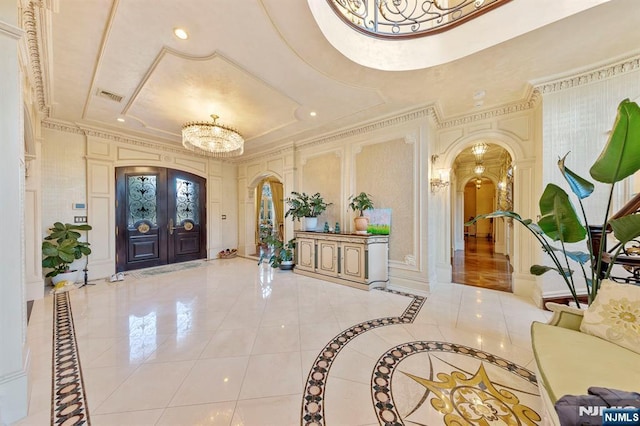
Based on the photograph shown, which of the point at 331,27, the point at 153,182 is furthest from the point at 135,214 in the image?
the point at 331,27

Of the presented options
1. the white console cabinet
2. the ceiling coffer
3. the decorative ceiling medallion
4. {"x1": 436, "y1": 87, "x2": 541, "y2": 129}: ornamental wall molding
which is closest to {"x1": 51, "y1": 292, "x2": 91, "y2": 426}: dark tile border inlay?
the ceiling coffer

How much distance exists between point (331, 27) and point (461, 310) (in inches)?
151

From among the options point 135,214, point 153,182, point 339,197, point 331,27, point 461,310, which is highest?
point 331,27

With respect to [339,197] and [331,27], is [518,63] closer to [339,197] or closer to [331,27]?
[331,27]

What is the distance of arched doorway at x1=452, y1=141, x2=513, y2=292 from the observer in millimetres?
4658

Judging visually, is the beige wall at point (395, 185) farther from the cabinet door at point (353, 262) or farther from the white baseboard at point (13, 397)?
the white baseboard at point (13, 397)

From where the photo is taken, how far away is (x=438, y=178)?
4.32 metres

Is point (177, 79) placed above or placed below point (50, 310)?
above

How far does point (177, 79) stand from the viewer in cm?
310

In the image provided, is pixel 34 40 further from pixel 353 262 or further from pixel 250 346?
pixel 353 262

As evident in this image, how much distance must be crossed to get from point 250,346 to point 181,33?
326 cm

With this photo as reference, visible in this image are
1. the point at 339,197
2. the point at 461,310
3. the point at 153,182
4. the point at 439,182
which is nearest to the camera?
the point at 461,310

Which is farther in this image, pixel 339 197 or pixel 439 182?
pixel 339 197

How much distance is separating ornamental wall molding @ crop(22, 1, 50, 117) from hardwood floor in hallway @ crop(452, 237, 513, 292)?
21.3ft
